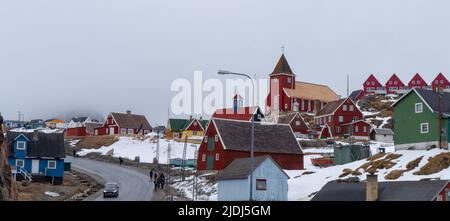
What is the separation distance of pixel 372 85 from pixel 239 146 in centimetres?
10029

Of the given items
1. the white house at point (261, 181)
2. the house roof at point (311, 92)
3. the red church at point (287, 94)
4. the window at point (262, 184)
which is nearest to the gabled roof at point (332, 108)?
the red church at point (287, 94)

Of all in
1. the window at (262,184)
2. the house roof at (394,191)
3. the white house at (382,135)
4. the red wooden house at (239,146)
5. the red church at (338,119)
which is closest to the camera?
the house roof at (394,191)

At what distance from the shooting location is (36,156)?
75.9 metres

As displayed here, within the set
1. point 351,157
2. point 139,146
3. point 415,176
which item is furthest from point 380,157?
point 139,146

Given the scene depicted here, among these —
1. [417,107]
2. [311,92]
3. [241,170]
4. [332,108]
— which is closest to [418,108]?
[417,107]

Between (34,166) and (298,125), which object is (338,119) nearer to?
(298,125)

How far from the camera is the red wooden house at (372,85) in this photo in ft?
548

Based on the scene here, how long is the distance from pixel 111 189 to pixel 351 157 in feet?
88.6

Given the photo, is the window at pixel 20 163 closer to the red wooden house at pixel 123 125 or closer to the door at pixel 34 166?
the door at pixel 34 166

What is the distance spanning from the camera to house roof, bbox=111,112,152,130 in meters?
135

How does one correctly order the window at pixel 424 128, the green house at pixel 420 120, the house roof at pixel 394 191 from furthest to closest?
the window at pixel 424 128 < the green house at pixel 420 120 < the house roof at pixel 394 191

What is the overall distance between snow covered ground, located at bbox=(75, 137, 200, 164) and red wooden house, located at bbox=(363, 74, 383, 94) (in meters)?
76.5

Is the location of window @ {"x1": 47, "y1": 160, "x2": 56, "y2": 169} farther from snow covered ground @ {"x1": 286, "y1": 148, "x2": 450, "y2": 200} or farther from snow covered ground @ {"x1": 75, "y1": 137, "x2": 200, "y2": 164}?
Result: snow covered ground @ {"x1": 286, "y1": 148, "x2": 450, "y2": 200}
